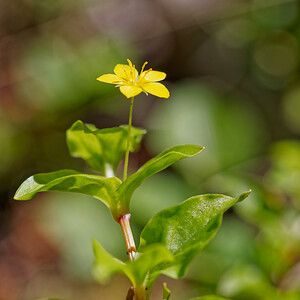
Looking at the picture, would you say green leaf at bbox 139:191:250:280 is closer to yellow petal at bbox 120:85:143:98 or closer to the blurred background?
yellow petal at bbox 120:85:143:98

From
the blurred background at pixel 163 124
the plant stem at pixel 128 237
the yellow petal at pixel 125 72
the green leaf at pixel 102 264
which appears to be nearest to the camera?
the green leaf at pixel 102 264

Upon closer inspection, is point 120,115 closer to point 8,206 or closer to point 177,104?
point 177,104

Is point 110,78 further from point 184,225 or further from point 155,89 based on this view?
point 184,225

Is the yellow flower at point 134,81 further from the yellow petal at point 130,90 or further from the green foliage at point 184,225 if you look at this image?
the green foliage at point 184,225

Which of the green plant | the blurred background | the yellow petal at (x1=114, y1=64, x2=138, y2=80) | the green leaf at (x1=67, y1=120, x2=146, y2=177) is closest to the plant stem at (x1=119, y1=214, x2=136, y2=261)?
the green plant

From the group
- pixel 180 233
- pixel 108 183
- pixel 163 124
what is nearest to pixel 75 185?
pixel 108 183

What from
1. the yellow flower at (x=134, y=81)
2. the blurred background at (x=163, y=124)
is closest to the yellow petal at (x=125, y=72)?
the yellow flower at (x=134, y=81)

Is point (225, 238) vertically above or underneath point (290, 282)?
above

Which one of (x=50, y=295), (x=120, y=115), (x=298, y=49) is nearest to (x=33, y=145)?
(x=120, y=115)
